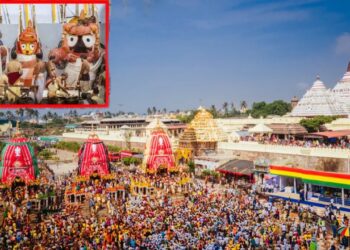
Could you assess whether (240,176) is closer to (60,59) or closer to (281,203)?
(281,203)

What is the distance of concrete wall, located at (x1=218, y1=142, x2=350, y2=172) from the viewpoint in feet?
60.8

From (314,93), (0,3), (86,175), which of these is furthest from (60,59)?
(314,93)

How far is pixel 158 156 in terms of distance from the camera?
813 inches

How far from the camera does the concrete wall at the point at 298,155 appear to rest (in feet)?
60.8

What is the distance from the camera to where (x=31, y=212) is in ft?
46.0

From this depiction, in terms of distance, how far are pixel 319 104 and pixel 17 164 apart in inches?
947

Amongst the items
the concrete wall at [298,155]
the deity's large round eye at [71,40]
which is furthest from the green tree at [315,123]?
the deity's large round eye at [71,40]

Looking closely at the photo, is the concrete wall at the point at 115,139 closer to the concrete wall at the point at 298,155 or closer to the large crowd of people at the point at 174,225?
the concrete wall at the point at 298,155

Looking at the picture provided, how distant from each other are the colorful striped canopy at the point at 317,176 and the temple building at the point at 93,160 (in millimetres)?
7210

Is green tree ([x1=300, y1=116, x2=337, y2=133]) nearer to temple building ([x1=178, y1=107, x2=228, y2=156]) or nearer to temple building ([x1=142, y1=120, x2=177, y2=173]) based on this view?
temple building ([x1=178, y1=107, x2=228, y2=156])

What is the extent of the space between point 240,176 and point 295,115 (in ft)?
54.3

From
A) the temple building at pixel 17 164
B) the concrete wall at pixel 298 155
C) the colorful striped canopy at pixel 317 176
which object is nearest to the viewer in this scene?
the colorful striped canopy at pixel 317 176

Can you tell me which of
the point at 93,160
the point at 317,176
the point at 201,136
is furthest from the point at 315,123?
the point at 93,160

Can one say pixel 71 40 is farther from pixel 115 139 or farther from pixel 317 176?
pixel 115 139
